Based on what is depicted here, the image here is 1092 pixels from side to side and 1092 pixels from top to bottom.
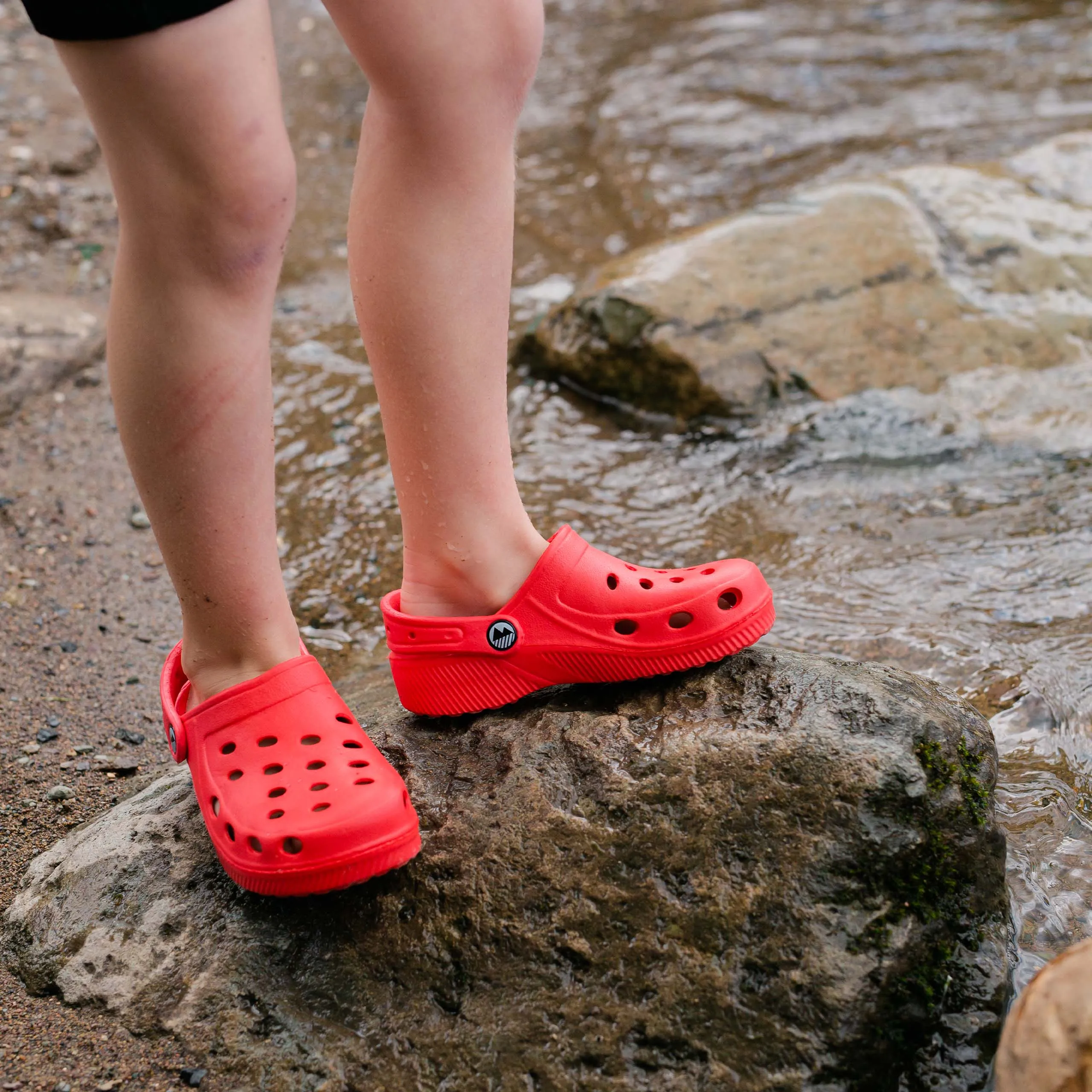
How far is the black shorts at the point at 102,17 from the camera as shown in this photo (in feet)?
3.76

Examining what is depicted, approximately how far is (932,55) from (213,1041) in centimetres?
652

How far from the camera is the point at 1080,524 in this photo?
9.90 ft

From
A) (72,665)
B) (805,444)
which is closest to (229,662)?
(72,665)

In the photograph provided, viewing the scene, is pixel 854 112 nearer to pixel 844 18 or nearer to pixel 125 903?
pixel 844 18

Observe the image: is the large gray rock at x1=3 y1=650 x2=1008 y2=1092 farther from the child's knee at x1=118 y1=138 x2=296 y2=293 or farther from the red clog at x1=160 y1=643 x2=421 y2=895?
the child's knee at x1=118 y1=138 x2=296 y2=293

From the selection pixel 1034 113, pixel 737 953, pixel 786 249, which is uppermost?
pixel 737 953

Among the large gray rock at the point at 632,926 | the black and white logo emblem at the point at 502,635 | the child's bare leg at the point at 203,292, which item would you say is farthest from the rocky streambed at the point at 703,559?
the child's bare leg at the point at 203,292

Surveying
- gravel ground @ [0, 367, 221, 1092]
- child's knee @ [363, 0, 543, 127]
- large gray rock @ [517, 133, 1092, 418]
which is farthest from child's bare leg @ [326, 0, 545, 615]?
large gray rock @ [517, 133, 1092, 418]

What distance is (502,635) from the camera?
5.84ft

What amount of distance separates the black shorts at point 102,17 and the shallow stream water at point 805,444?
178cm

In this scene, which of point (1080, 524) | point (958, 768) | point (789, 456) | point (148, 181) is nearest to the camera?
point (148, 181)

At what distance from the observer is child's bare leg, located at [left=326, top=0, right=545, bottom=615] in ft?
4.84

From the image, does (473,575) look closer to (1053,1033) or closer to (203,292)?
(203,292)

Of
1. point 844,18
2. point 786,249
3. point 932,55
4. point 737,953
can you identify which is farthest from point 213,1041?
point 844,18
